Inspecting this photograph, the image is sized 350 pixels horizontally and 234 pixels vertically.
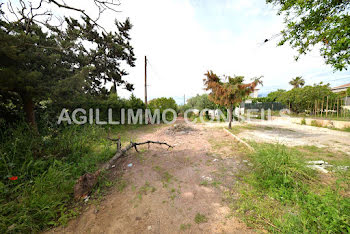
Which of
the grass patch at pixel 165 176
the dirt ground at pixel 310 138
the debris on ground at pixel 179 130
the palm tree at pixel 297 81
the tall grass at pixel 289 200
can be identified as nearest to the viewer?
the tall grass at pixel 289 200

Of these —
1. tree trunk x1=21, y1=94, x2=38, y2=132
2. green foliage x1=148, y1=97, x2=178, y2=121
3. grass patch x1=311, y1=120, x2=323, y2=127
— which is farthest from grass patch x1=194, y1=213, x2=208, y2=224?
green foliage x1=148, y1=97, x2=178, y2=121

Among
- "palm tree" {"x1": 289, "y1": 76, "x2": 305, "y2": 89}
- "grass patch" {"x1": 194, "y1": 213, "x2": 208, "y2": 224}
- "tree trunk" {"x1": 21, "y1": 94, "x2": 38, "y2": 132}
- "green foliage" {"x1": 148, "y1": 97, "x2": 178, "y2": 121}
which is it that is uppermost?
"palm tree" {"x1": 289, "y1": 76, "x2": 305, "y2": 89}

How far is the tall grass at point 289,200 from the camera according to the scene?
1.41m

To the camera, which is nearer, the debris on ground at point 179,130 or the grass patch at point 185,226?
the grass patch at point 185,226

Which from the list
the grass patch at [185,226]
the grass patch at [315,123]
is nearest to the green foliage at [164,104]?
the grass patch at [315,123]

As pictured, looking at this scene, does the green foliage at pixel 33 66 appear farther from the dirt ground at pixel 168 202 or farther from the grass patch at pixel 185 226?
the grass patch at pixel 185 226

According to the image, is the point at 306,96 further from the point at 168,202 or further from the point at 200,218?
the point at 168,202

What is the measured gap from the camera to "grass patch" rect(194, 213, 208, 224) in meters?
1.68

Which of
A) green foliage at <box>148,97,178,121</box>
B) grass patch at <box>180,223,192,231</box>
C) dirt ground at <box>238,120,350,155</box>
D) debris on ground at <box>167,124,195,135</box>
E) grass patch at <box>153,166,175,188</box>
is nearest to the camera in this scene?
grass patch at <box>180,223,192,231</box>

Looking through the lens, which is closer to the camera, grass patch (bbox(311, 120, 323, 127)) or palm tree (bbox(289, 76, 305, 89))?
grass patch (bbox(311, 120, 323, 127))

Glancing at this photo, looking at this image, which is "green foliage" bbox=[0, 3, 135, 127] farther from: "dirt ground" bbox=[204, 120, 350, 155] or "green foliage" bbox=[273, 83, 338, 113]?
"green foliage" bbox=[273, 83, 338, 113]

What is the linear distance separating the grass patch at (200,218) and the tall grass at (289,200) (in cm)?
52

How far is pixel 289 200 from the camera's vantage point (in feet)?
6.03

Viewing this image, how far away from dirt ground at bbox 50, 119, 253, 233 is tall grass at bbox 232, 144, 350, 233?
1.00 ft
